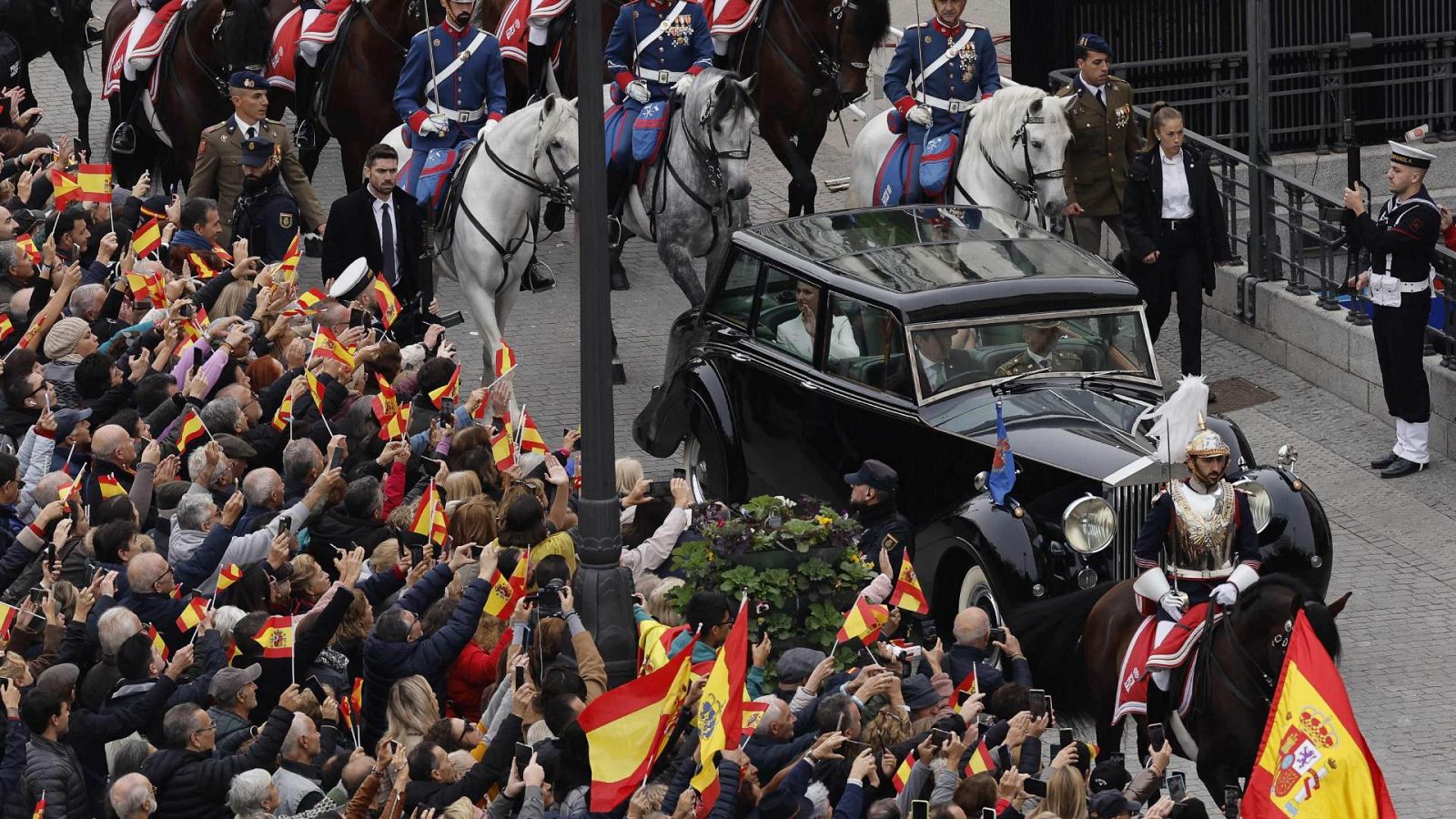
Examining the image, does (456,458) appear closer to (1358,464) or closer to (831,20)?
(1358,464)

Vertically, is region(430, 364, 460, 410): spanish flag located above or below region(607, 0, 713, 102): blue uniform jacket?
below

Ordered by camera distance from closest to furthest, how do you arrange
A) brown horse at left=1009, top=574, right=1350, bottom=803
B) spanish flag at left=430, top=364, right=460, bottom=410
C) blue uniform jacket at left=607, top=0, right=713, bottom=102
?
brown horse at left=1009, top=574, right=1350, bottom=803 → spanish flag at left=430, top=364, right=460, bottom=410 → blue uniform jacket at left=607, top=0, right=713, bottom=102

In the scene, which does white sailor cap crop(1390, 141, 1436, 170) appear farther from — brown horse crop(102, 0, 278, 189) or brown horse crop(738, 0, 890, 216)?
brown horse crop(102, 0, 278, 189)

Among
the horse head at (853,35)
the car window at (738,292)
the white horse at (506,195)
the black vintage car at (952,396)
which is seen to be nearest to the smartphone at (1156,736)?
the black vintage car at (952,396)

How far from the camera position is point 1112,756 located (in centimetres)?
1121

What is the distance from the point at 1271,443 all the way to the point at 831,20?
5.79m

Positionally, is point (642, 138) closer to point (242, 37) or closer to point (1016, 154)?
point (1016, 154)

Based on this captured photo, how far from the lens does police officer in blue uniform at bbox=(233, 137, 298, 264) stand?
59.7 ft

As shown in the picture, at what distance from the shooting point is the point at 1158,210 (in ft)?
57.4

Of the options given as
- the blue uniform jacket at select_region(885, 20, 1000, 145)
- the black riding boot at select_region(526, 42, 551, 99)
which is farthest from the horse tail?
the black riding boot at select_region(526, 42, 551, 99)

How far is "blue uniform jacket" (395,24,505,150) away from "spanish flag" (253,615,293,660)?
8.38m

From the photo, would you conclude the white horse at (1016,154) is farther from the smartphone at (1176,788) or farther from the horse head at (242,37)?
the smartphone at (1176,788)

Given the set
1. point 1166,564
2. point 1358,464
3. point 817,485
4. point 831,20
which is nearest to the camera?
point 1166,564

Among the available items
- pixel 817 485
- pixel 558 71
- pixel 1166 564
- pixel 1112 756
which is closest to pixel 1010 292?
pixel 817 485
